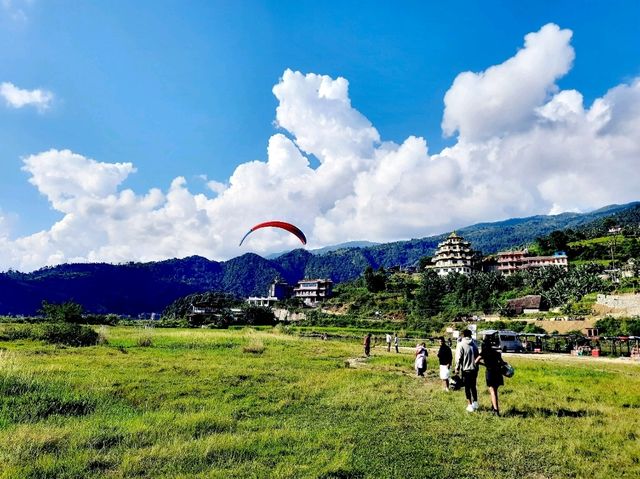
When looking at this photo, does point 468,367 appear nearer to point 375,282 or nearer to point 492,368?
point 492,368

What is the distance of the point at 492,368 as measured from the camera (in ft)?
38.7

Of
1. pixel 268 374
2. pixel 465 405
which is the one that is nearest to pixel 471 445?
pixel 465 405

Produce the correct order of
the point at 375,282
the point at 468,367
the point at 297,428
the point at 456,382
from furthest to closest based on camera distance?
the point at 375,282
the point at 456,382
the point at 468,367
the point at 297,428

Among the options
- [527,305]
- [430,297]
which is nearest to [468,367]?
[527,305]

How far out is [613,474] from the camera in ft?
24.0

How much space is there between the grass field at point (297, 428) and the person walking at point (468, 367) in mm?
381

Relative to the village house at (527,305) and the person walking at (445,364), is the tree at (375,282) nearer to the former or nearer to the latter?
the village house at (527,305)

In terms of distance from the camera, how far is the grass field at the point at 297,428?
744 cm

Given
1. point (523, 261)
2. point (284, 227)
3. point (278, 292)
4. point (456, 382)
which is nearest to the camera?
point (456, 382)

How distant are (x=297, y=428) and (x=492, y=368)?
5.52 meters

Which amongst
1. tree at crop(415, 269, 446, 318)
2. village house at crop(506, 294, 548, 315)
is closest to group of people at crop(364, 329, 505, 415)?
village house at crop(506, 294, 548, 315)

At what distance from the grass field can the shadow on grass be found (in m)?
0.05

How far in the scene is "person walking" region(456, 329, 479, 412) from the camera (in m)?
11.8

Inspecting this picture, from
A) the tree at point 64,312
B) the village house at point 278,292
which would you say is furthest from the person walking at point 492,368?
the village house at point 278,292
